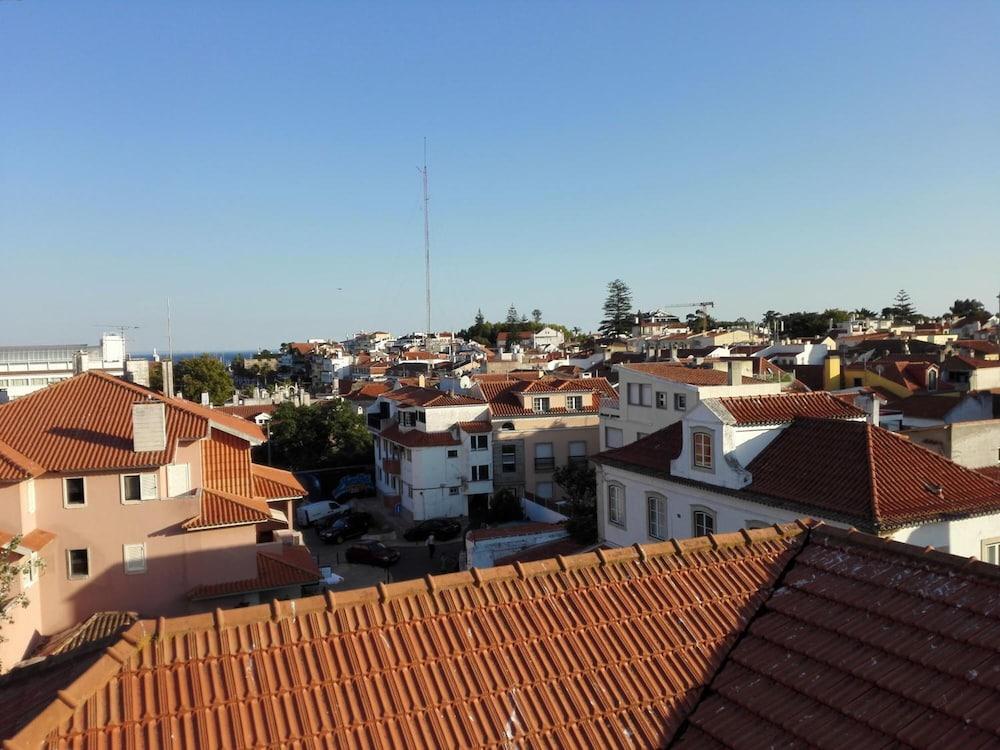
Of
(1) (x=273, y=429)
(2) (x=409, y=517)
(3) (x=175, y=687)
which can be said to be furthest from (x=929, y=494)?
(1) (x=273, y=429)

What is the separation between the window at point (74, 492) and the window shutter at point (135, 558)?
5.60ft

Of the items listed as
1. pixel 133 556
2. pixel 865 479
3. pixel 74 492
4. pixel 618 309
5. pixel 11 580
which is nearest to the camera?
pixel 11 580

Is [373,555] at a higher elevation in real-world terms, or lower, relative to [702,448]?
lower

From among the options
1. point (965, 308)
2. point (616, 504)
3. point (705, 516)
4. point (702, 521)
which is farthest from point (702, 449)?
point (965, 308)

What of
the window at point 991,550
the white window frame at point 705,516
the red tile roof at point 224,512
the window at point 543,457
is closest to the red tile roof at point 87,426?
the red tile roof at point 224,512

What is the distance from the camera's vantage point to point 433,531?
1486 inches

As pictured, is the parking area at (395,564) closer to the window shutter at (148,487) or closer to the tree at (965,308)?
the window shutter at (148,487)

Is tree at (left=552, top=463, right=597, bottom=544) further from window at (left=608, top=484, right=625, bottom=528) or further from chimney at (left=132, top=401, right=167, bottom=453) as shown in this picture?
chimney at (left=132, top=401, right=167, bottom=453)

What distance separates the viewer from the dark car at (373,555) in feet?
108

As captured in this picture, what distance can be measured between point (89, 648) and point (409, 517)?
35504 mm

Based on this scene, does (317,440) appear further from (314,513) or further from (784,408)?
(784,408)

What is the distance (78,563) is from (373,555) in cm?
1489

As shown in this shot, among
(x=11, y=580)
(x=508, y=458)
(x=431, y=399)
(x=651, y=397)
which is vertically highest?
(x=651, y=397)

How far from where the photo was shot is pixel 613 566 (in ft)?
25.4
